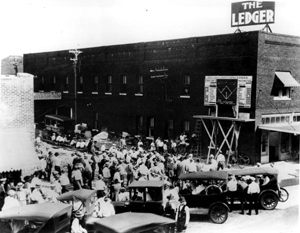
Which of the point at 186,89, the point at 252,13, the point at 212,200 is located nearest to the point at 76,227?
the point at 212,200

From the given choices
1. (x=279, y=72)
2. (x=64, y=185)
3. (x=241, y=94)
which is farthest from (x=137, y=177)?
(x=279, y=72)

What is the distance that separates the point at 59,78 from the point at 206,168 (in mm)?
18634

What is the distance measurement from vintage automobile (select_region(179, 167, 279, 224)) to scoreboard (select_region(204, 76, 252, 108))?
720 cm

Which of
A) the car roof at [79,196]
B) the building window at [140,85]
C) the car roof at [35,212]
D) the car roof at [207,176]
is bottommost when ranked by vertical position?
the car roof at [35,212]

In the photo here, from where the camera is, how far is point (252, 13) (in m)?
21.4

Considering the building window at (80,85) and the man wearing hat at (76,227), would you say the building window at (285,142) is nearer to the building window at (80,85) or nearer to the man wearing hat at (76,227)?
the man wearing hat at (76,227)

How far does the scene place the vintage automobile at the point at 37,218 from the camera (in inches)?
432

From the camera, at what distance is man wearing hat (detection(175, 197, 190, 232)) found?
12547 millimetres

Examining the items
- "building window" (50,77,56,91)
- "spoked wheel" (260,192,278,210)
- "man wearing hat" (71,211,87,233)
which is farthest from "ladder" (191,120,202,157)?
"building window" (50,77,56,91)

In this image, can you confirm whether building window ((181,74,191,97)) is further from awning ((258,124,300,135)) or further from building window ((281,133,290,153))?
building window ((281,133,290,153))

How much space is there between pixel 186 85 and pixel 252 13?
6233mm

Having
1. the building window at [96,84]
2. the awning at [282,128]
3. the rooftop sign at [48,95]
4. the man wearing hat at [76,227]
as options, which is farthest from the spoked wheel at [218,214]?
the rooftop sign at [48,95]

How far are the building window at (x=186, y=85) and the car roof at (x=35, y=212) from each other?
1444 cm

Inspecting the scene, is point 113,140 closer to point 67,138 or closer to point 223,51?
point 67,138
